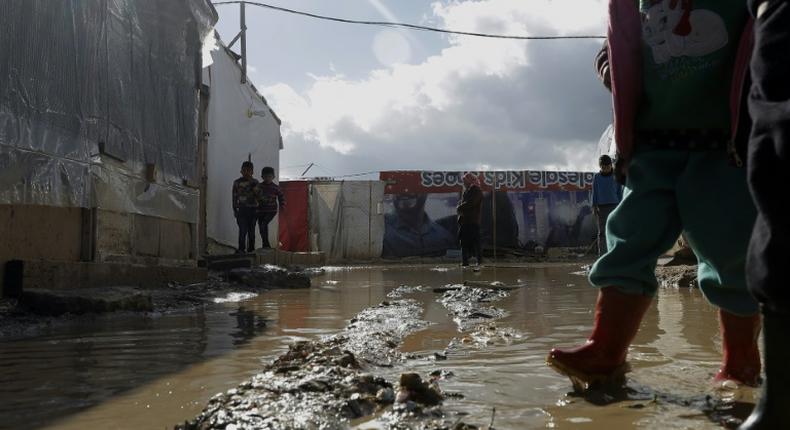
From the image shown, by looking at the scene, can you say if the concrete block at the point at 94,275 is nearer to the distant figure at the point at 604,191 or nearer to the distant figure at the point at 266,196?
the distant figure at the point at 266,196

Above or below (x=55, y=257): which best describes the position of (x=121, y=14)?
above

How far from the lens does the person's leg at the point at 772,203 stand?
3.70 feet

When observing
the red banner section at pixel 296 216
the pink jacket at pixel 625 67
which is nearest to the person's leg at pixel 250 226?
the pink jacket at pixel 625 67

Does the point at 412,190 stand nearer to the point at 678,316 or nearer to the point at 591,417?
the point at 678,316

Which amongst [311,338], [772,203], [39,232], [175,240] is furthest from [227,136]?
[772,203]

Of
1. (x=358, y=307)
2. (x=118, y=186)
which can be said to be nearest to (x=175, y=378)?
(x=358, y=307)

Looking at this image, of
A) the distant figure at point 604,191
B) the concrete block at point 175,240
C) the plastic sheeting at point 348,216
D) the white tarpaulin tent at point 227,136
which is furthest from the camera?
the plastic sheeting at point 348,216

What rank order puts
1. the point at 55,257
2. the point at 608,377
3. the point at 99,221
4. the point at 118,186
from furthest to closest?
the point at 118,186, the point at 99,221, the point at 55,257, the point at 608,377

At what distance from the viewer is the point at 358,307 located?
14.7ft

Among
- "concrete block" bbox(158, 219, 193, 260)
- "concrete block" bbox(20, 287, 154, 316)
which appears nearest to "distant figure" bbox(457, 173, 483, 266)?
"concrete block" bbox(158, 219, 193, 260)

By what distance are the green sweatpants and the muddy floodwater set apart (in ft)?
1.02

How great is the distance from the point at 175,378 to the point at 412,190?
723 inches

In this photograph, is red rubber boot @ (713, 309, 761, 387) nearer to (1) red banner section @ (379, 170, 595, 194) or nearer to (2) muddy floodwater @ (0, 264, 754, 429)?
(2) muddy floodwater @ (0, 264, 754, 429)

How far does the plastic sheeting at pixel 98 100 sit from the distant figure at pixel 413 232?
488 inches
